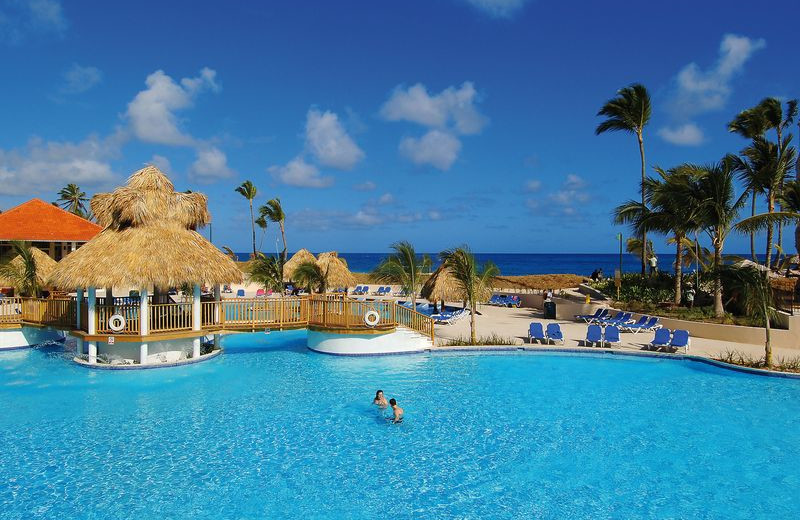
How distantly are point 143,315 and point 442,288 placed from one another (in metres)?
11.4

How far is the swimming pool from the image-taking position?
23.3ft

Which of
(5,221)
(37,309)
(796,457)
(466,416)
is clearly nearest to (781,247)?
(796,457)

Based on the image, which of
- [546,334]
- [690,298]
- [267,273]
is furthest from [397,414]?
[267,273]

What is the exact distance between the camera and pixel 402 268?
20141 millimetres

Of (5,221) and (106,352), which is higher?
(5,221)

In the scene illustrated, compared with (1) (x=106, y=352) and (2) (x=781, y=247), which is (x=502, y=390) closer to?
(1) (x=106, y=352)

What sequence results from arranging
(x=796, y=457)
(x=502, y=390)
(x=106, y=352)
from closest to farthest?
(x=796, y=457) → (x=502, y=390) → (x=106, y=352)

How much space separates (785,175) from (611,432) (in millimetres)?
19467

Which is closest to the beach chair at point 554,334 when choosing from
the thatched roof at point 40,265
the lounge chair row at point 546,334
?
the lounge chair row at point 546,334

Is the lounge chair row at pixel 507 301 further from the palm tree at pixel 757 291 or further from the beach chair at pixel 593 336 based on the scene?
the palm tree at pixel 757 291

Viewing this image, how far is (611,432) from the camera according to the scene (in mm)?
9711

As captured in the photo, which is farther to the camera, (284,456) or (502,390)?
(502,390)

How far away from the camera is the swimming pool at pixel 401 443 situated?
7113 mm

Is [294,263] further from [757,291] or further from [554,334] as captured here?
[757,291]
